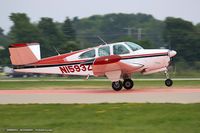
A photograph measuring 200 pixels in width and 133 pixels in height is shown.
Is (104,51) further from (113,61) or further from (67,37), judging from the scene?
(67,37)

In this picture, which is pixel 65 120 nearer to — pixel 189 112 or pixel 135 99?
pixel 189 112

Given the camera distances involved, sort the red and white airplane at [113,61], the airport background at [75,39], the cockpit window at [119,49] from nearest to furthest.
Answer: the red and white airplane at [113,61] → the cockpit window at [119,49] → the airport background at [75,39]

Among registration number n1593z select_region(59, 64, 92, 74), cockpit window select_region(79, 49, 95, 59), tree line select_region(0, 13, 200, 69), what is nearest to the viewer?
cockpit window select_region(79, 49, 95, 59)

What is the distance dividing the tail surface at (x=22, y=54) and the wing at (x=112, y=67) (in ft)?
11.7

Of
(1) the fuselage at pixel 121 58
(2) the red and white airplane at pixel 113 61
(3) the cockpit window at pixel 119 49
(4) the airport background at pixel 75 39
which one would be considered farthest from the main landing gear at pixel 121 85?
(4) the airport background at pixel 75 39

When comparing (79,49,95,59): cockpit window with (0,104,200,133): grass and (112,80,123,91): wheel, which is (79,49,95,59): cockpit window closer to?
(112,80,123,91): wheel

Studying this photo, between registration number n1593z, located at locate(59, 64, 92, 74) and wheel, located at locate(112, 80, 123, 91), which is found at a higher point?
registration number n1593z, located at locate(59, 64, 92, 74)

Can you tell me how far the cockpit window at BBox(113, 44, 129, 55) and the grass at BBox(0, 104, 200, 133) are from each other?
8133 millimetres

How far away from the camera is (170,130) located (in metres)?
11.6

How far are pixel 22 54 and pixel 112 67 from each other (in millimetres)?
4803

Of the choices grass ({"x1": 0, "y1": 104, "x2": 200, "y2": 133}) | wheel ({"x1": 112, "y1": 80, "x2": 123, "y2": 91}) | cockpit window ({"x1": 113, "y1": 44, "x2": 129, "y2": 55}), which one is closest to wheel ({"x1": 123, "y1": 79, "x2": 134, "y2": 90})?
wheel ({"x1": 112, "y1": 80, "x2": 123, "y2": 91})

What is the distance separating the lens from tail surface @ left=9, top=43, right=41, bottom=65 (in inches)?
1025

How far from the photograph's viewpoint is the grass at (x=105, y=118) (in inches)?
473

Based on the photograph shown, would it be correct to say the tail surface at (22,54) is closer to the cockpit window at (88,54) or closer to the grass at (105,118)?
the cockpit window at (88,54)
